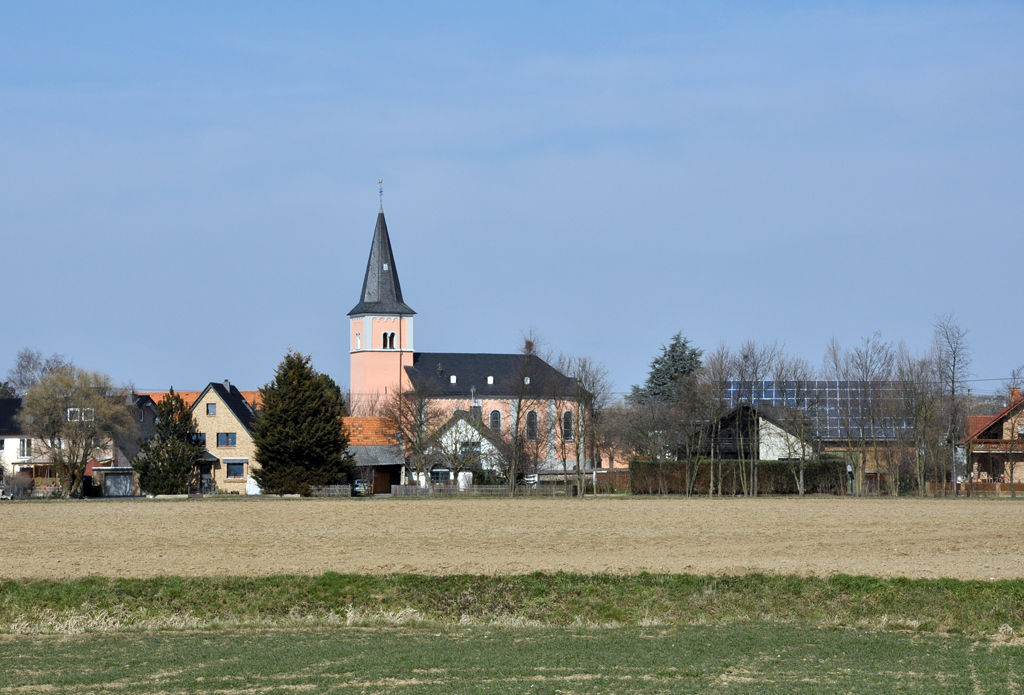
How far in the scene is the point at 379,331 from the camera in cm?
11625

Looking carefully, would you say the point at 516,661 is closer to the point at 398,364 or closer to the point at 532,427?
the point at 532,427

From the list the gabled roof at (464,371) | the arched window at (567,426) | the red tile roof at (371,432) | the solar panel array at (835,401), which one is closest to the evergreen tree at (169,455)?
the red tile roof at (371,432)

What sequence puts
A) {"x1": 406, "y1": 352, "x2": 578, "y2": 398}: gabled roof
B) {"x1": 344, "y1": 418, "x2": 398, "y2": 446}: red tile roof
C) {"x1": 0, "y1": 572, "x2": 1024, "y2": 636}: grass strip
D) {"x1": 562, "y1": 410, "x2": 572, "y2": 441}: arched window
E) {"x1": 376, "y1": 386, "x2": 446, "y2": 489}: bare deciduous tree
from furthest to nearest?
{"x1": 406, "y1": 352, "x2": 578, "y2": 398}: gabled roof < {"x1": 344, "y1": 418, "x2": 398, "y2": 446}: red tile roof < {"x1": 562, "y1": 410, "x2": 572, "y2": 441}: arched window < {"x1": 376, "y1": 386, "x2": 446, "y2": 489}: bare deciduous tree < {"x1": 0, "y1": 572, "x2": 1024, "y2": 636}: grass strip

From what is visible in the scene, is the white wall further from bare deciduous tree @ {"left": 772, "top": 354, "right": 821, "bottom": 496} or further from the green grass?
the green grass

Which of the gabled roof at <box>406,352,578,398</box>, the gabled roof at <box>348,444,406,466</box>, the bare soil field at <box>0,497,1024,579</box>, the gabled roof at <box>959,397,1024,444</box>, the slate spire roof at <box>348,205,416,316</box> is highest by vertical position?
the slate spire roof at <box>348,205,416,316</box>

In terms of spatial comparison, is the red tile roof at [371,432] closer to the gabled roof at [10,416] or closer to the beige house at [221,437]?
the beige house at [221,437]

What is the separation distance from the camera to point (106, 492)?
8125 cm

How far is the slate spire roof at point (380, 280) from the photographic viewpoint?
384 ft

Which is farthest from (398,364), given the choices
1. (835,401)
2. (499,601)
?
(499,601)

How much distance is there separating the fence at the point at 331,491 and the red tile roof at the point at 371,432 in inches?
562

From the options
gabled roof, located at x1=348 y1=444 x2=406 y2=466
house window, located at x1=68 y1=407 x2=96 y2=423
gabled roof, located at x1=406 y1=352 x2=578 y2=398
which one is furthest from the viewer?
gabled roof, located at x1=406 y1=352 x2=578 y2=398

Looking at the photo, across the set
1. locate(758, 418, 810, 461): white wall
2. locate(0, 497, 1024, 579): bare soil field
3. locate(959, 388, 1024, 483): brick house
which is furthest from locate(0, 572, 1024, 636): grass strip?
locate(758, 418, 810, 461): white wall

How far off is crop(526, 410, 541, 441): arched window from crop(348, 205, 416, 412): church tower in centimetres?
3079

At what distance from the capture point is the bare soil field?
88.8ft
